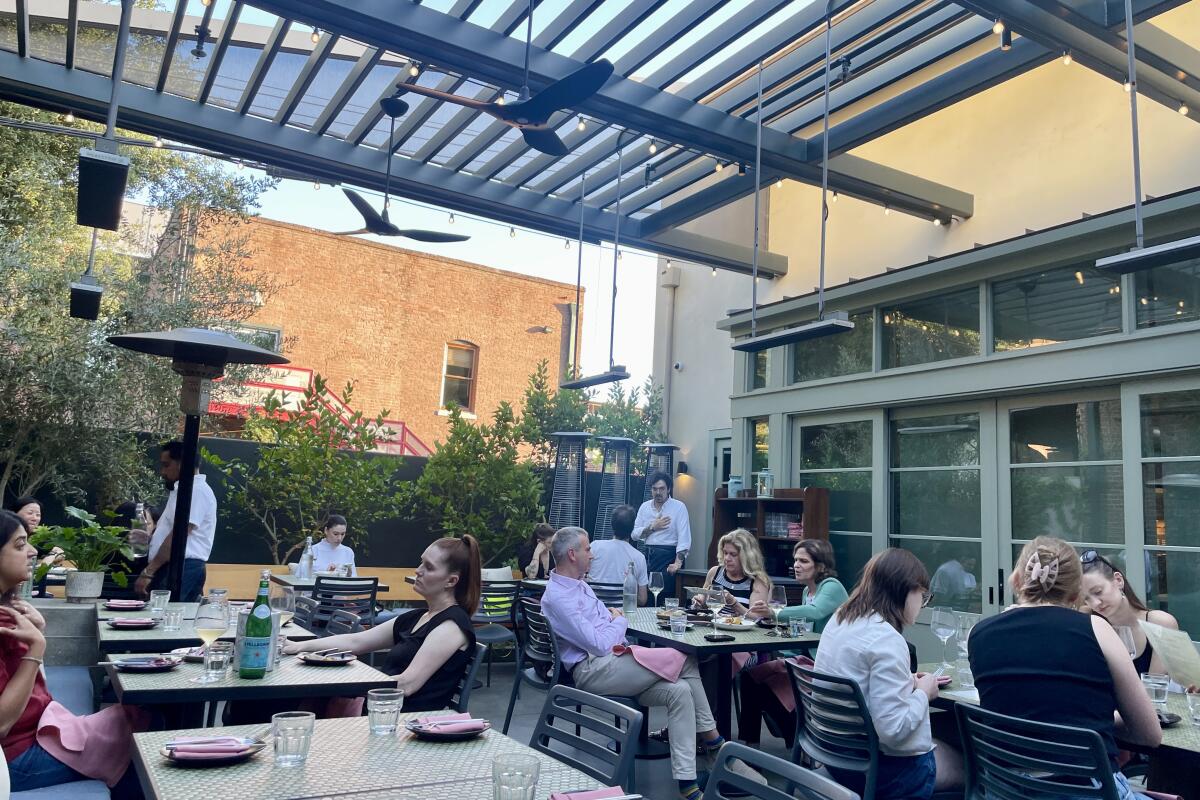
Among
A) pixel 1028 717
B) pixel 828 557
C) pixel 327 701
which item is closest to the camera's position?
pixel 1028 717

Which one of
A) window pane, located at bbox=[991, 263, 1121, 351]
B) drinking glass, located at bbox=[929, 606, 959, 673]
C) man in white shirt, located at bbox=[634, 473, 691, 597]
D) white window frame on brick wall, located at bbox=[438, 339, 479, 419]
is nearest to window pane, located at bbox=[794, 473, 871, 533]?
man in white shirt, located at bbox=[634, 473, 691, 597]

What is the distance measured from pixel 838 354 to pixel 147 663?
23.3 feet

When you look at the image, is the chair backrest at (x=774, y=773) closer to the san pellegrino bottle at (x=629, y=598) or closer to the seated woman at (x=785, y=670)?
the seated woman at (x=785, y=670)

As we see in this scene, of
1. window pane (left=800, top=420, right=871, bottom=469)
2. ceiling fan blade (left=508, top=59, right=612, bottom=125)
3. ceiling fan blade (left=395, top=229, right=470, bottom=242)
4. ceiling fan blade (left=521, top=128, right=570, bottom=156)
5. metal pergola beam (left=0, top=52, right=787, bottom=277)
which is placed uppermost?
metal pergola beam (left=0, top=52, right=787, bottom=277)

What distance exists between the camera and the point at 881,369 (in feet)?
26.8

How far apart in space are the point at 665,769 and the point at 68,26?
6416mm

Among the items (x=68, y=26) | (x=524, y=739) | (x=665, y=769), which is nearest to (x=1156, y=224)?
(x=665, y=769)

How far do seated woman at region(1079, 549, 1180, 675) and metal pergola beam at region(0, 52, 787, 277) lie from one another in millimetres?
5692

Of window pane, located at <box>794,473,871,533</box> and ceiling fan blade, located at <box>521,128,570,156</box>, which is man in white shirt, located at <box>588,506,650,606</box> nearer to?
window pane, located at <box>794,473,871,533</box>

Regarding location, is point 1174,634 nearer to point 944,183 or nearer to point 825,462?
point 825,462

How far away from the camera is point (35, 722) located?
2.81m

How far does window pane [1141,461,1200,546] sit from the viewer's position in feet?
18.6

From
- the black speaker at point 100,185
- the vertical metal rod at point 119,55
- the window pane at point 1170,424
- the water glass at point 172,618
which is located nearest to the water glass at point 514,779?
the water glass at point 172,618

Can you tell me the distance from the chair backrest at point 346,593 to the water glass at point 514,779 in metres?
5.00
